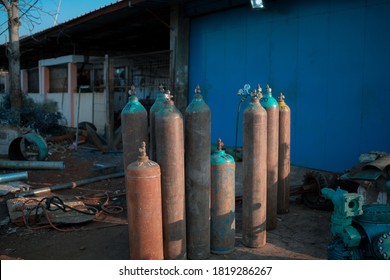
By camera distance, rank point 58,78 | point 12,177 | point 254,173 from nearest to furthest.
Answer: point 254,173 → point 12,177 → point 58,78

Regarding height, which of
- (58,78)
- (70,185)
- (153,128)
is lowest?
(70,185)

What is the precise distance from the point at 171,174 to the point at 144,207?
360mm

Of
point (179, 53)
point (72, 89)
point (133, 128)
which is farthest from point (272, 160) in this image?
point (72, 89)

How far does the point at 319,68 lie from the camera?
706 cm

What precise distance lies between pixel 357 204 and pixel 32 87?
20.5 meters

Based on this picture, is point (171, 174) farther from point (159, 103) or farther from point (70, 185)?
point (70, 185)

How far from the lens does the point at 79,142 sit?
39.4 feet

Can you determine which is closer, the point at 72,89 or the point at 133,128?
the point at 133,128

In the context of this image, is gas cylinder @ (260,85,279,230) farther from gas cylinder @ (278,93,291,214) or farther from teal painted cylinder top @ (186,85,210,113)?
teal painted cylinder top @ (186,85,210,113)

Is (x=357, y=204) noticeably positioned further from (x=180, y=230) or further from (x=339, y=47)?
(x=339, y=47)

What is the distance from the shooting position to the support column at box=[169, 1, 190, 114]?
9930 mm

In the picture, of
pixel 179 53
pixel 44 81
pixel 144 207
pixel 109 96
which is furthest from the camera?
pixel 44 81

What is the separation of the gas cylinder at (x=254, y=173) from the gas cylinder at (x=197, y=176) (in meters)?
0.53

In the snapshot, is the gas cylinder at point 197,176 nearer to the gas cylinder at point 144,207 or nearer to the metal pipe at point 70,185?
the gas cylinder at point 144,207
